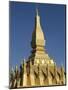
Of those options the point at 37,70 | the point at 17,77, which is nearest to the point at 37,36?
the point at 37,70

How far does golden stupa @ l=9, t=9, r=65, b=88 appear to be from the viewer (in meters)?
2.74

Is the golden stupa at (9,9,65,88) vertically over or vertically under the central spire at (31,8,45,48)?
under

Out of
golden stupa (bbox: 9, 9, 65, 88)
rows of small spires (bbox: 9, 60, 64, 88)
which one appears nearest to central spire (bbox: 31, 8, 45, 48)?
golden stupa (bbox: 9, 9, 65, 88)

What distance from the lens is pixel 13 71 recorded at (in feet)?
8.92

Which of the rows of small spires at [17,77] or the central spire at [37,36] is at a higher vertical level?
the central spire at [37,36]

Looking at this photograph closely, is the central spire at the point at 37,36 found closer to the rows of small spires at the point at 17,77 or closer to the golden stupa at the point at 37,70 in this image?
the golden stupa at the point at 37,70

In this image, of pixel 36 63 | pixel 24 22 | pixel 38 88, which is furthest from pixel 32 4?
pixel 38 88

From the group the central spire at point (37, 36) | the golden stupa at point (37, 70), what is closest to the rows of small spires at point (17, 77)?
the golden stupa at point (37, 70)

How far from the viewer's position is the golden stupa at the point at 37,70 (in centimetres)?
274

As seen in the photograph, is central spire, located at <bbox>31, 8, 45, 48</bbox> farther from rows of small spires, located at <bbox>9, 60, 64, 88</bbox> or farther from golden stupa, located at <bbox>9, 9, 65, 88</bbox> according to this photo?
rows of small spires, located at <bbox>9, 60, 64, 88</bbox>

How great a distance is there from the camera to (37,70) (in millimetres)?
2785

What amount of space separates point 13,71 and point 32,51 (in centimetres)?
27

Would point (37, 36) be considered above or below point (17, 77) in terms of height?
above

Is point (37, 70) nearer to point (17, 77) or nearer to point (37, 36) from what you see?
point (17, 77)
